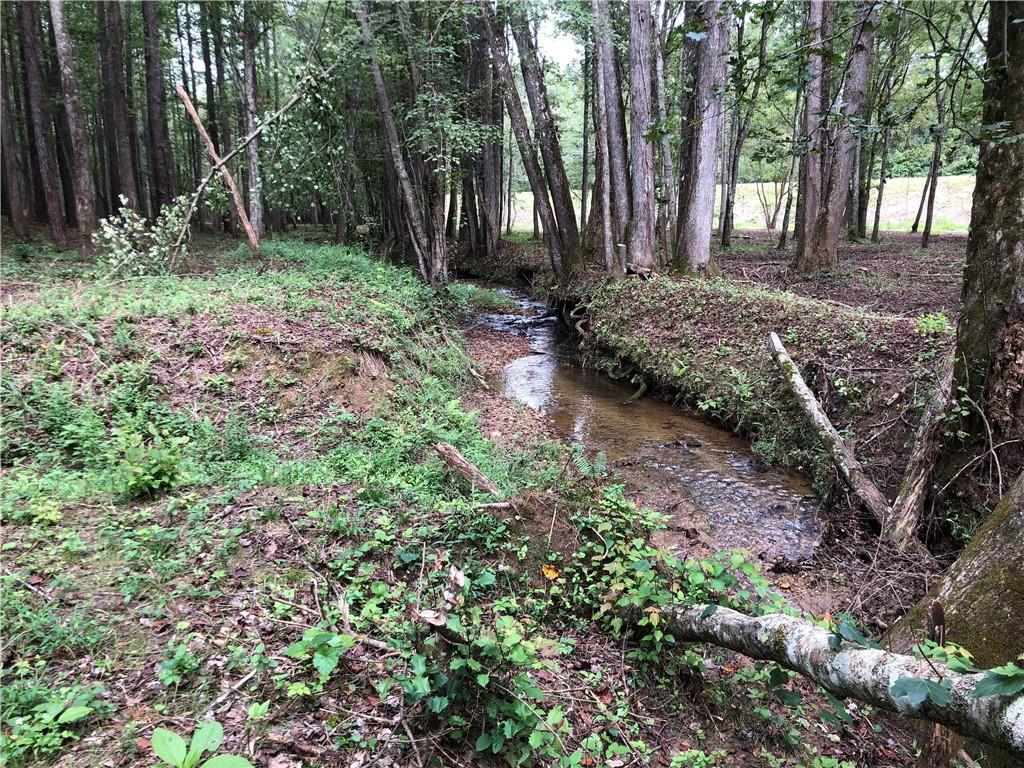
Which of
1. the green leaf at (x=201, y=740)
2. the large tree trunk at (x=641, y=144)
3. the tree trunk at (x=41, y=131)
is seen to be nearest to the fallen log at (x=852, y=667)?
the green leaf at (x=201, y=740)

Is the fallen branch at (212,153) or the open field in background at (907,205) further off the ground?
the open field in background at (907,205)

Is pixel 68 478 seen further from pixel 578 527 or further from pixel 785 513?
pixel 785 513

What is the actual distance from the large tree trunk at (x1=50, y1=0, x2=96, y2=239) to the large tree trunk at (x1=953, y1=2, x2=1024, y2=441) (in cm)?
1521

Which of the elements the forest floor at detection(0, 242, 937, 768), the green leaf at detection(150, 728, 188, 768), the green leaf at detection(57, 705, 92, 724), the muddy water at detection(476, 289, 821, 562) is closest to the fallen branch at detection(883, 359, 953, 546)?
the muddy water at detection(476, 289, 821, 562)

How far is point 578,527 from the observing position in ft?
13.6

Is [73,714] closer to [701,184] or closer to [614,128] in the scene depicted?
[701,184]

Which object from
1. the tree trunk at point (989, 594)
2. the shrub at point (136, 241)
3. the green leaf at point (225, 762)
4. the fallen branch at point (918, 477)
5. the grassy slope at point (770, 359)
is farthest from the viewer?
the shrub at point (136, 241)

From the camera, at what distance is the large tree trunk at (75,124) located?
36.1ft

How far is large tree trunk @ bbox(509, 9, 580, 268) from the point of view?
47.7 feet

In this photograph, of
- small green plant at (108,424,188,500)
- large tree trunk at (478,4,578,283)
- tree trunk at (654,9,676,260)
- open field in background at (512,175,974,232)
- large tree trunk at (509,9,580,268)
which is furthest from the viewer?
open field in background at (512,175,974,232)

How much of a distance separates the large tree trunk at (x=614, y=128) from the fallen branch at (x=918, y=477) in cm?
941

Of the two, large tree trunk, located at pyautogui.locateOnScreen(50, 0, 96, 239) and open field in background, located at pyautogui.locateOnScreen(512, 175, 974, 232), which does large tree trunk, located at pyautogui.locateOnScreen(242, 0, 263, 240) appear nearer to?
large tree trunk, located at pyautogui.locateOnScreen(50, 0, 96, 239)

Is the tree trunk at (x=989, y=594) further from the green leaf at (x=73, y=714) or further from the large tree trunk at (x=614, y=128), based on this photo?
Result: the large tree trunk at (x=614, y=128)

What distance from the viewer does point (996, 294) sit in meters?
4.30
